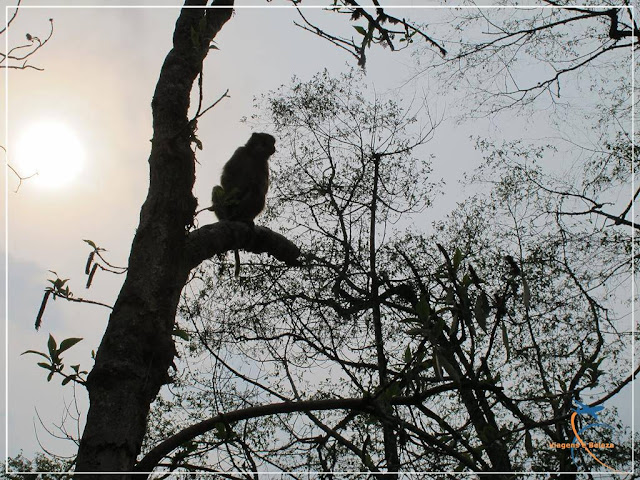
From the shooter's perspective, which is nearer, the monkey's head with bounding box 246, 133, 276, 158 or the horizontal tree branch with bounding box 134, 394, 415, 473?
the horizontal tree branch with bounding box 134, 394, 415, 473

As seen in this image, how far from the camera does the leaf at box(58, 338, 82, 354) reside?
228 centimetres

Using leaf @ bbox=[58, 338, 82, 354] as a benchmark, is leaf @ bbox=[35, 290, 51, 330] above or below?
above

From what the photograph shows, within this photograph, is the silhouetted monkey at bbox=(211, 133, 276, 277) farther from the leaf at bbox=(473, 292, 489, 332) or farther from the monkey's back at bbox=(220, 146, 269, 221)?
the leaf at bbox=(473, 292, 489, 332)

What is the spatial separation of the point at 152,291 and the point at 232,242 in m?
1.19

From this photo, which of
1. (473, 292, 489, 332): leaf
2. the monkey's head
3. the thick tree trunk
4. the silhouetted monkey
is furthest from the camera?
the monkey's head

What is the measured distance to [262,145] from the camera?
27.1ft

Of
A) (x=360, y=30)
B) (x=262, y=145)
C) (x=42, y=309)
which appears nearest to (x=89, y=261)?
(x=42, y=309)

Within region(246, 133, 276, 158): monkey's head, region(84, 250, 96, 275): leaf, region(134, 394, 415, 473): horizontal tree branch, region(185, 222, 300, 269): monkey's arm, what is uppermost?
region(246, 133, 276, 158): monkey's head

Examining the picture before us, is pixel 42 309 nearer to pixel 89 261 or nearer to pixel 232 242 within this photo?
pixel 89 261

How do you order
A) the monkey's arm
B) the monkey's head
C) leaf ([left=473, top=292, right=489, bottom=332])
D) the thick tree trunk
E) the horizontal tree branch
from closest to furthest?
the thick tree trunk < leaf ([left=473, top=292, right=489, bottom=332]) < the horizontal tree branch < the monkey's arm < the monkey's head

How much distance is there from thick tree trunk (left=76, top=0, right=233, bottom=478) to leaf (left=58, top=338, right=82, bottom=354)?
24cm

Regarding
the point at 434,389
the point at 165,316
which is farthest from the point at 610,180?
the point at 165,316

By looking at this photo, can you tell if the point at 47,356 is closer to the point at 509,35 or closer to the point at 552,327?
the point at 552,327

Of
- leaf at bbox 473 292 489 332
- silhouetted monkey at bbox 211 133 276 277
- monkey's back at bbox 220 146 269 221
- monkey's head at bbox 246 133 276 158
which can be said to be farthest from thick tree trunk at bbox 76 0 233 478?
monkey's head at bbox 246 133 276 158
